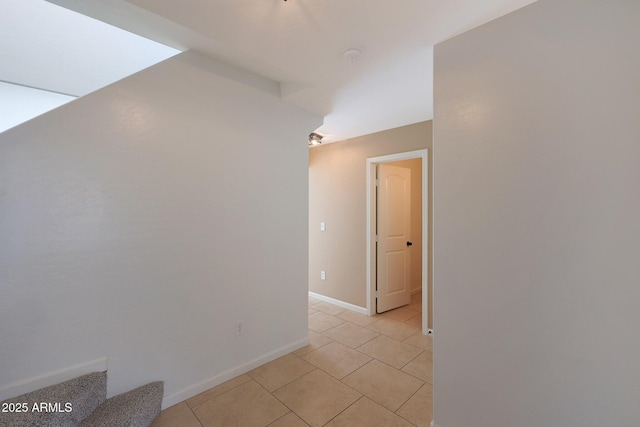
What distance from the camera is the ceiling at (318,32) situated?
4.49ft

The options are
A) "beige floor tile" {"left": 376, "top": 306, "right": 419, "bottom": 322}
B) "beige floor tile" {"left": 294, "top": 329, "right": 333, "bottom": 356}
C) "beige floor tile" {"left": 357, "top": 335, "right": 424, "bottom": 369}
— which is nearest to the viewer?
"beige floor tile" {"left": 357, "top": 335, "right": 424, "bottom": 369}

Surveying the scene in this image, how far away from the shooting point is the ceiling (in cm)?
137

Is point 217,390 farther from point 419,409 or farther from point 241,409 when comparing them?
point 419,409

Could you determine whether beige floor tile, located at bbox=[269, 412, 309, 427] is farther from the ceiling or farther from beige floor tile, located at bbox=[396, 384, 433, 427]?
the ceiling

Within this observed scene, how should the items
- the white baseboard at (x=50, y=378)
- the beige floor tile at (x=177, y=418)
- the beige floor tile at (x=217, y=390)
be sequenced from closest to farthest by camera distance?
the white baseboard at (x=50, y=378) < the beige floor tile at (x=177, y=418) < the beige floor tile at (x=217, y=390)

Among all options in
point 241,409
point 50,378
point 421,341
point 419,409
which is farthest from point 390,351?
point 50,378

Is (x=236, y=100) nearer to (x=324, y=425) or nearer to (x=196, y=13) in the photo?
(x=196, y=13)

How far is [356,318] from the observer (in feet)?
11.4

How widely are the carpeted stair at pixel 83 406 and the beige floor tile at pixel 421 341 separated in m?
2.39

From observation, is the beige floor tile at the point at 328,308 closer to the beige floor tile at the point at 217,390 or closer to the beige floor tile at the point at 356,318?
the beige floor tile at the point at 356,318

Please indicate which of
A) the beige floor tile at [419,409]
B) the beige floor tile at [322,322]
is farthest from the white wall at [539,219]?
the beige floor tile at [322,322]

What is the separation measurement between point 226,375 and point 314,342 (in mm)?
1002

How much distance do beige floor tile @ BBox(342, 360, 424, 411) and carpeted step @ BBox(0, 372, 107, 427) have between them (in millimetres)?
1706

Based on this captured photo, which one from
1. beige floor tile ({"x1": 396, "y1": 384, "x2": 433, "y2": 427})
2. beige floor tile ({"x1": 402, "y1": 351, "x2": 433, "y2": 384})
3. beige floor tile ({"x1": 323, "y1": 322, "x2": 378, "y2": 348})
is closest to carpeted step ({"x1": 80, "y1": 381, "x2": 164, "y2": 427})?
beige floor tile ({"x1": 396, "y1": 384, "x2": 433, "y2": 427})
